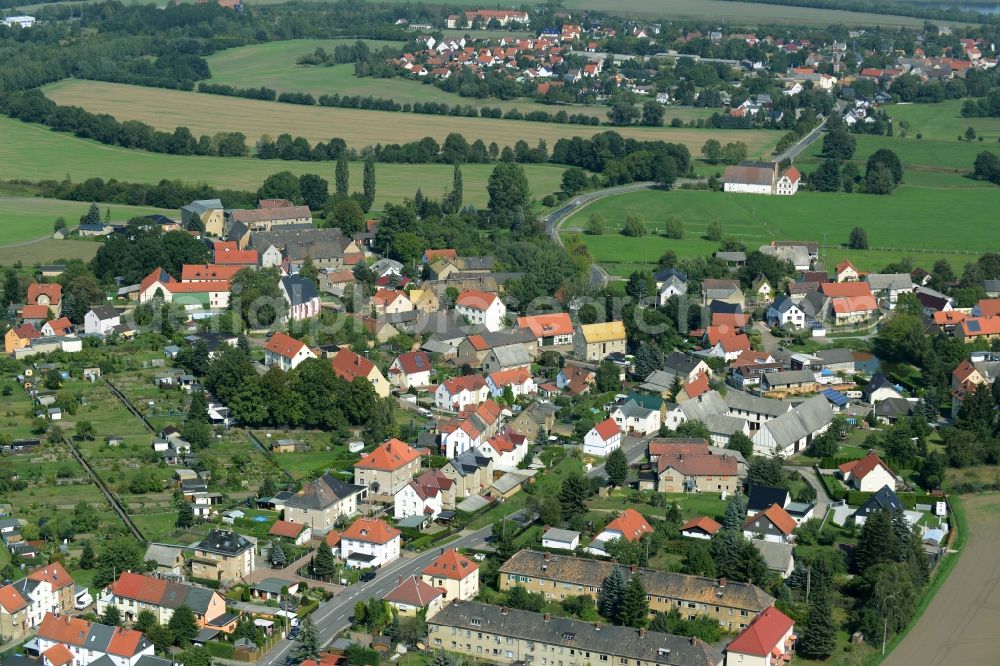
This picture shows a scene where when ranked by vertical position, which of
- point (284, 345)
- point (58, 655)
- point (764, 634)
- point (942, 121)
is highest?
point (942, 121)

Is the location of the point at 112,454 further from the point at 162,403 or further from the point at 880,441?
the point at 880,441

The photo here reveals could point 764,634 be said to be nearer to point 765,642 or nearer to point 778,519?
point 765,642

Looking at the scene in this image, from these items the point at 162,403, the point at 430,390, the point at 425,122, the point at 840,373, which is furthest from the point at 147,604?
the point at 425,122

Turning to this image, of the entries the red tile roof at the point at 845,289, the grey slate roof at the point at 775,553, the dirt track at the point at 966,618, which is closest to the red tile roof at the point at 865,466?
the dirt track at the point at 966,618

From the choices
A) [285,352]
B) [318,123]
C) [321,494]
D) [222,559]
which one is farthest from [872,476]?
[318,123]

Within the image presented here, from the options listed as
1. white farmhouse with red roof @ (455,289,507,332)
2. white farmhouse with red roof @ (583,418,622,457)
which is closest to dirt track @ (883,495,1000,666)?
white farmhouse with red roof @ (583,418,622,457)

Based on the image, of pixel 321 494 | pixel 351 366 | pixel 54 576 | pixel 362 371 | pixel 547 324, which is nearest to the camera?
pixel 54 576

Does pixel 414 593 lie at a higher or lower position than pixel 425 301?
lower
